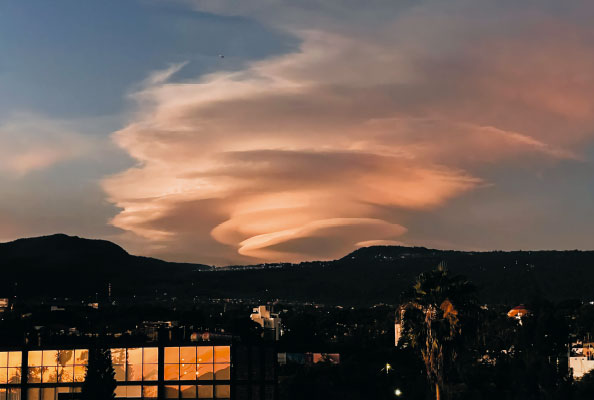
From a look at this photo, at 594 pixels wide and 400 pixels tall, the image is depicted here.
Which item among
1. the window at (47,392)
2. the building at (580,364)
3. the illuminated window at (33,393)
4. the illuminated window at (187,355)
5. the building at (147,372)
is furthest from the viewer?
the building at (580,364)

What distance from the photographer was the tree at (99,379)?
273 ft

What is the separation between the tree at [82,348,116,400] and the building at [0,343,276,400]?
16.3 feet

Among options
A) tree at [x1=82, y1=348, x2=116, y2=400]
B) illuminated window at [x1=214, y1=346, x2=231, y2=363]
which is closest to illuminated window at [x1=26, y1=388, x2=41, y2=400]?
tree at [x1=82, y1=348, x2=116, y2=400]

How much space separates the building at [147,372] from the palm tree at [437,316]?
21.1 meters

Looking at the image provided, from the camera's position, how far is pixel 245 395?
Result: 91188 millimetres

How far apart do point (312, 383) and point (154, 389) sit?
113 ft

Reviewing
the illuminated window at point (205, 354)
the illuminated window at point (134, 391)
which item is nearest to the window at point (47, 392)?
the illuminated window at point (134, 391)

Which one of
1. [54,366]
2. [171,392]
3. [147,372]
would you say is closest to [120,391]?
[147,372]

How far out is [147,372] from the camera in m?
90.3

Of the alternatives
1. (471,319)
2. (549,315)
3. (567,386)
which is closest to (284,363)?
(549,315)

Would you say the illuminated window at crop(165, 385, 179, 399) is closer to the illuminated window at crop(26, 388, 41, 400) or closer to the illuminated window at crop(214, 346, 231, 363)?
the illuminated window at crop(214, 346, 231, 363)

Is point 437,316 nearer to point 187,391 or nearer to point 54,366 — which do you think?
point 187,391

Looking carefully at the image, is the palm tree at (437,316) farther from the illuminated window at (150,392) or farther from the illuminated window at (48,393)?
the illuminated window at (48,393)

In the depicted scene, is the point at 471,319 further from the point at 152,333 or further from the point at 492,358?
the point at 492,358
